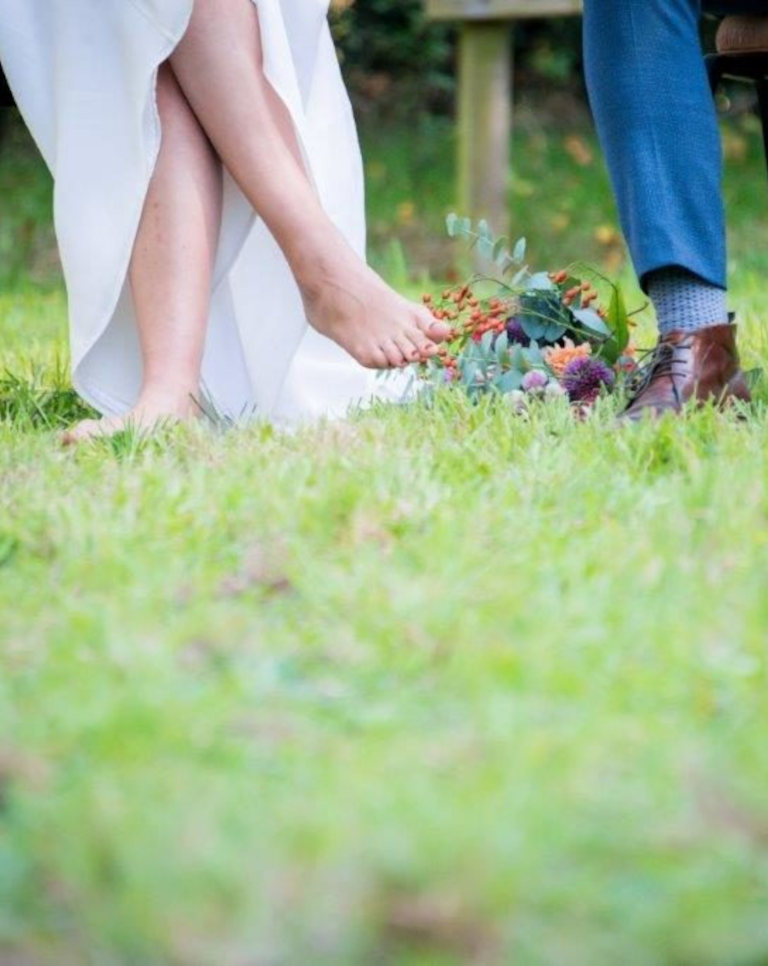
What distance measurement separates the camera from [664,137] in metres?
2.06

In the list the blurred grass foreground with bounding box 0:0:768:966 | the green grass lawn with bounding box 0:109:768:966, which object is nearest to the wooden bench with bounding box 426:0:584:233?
the blurred grass foreground with bounding box 0:0:768:966

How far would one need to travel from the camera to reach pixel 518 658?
1173 millimetres

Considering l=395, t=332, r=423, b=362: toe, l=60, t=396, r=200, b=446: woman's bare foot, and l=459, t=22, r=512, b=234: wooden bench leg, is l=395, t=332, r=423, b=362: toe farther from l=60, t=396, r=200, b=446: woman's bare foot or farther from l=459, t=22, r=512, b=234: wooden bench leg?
l=459, t=22, r=512, b=234: wooden bench leg

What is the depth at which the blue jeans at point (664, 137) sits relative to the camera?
2.05m

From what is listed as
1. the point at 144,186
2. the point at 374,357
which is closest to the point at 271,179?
the point at 144,186

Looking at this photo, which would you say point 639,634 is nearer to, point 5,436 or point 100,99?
point 5,436

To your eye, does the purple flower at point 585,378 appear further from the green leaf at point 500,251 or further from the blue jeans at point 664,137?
the green leaf at point 500,251

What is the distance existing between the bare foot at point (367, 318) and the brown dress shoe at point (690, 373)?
0.80 ft

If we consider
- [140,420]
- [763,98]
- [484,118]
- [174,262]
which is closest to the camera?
[140,420]

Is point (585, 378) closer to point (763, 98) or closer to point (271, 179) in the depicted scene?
point (271, 179)

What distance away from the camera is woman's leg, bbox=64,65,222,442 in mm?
2059

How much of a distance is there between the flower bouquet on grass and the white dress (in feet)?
0.47

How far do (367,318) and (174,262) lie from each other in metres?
0.24

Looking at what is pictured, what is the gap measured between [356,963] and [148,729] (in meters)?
0.24
